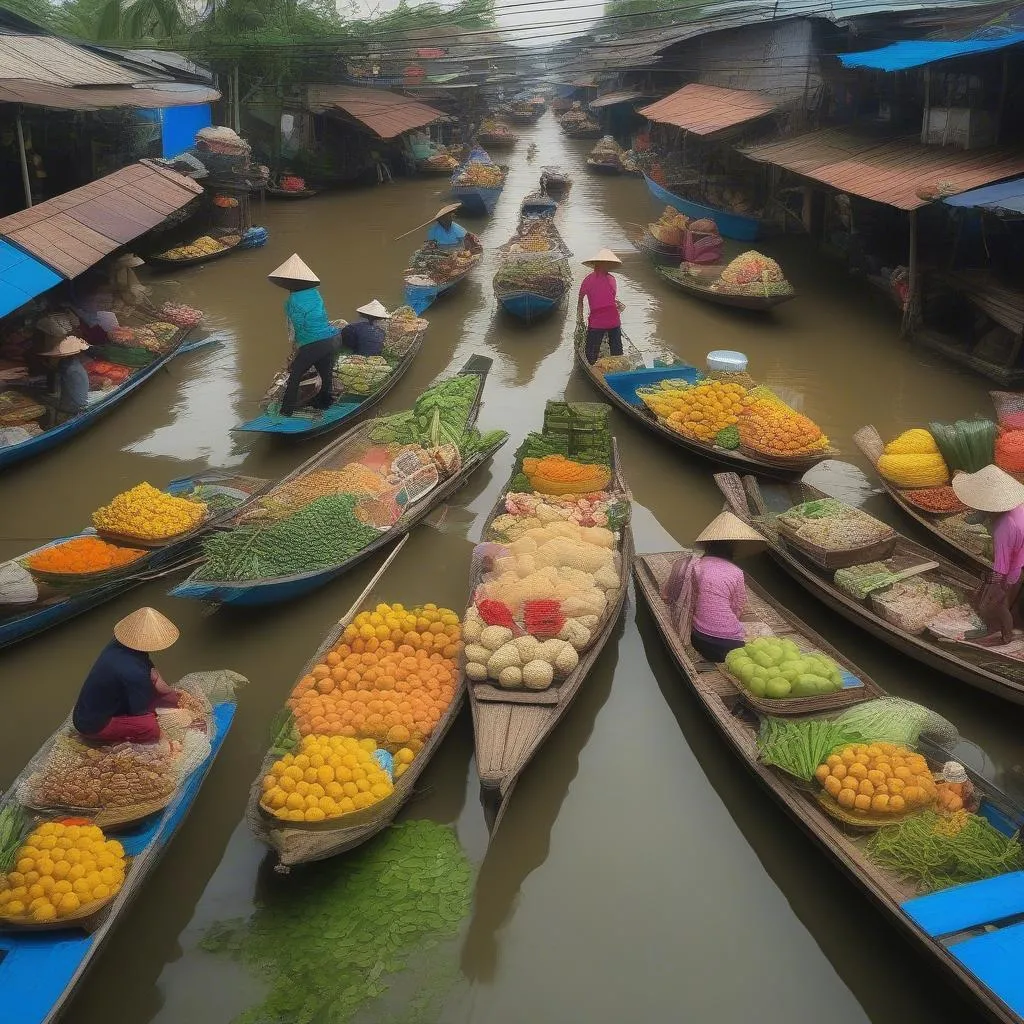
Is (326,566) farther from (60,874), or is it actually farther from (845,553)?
(845,553)

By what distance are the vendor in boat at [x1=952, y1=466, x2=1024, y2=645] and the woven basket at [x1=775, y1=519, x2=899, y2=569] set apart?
3.19 feet

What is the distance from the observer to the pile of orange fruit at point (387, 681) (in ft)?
18.3

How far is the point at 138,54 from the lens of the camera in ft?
70.2

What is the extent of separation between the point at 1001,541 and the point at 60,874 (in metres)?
6.06

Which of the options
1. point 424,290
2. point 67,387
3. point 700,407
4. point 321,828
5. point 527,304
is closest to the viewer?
point 321,828

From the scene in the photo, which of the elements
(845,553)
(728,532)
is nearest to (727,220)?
(845,553)

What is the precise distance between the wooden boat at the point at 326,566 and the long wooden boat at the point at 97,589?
26 centimetres

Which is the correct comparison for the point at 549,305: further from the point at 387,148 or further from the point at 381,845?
the point at 387,148

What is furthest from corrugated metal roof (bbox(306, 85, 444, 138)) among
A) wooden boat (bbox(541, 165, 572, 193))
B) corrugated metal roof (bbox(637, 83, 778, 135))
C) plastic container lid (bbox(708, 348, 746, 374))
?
plastic container lid (bbox(708, 348, 746, 374))

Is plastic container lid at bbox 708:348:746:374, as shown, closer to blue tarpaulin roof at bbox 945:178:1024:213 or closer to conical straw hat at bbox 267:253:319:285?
blue tarpaulin roof at bbox 945:178:1024:213

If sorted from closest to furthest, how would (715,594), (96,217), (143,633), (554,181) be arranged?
(143,633) → (715,594) → (96,217) → (554,181)

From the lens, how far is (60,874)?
4.40 m

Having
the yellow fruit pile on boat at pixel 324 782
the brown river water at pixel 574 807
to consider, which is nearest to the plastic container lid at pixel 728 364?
the brown river water at pixel 574 807

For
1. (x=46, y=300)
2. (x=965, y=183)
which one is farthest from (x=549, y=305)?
(x=46, y=300)
